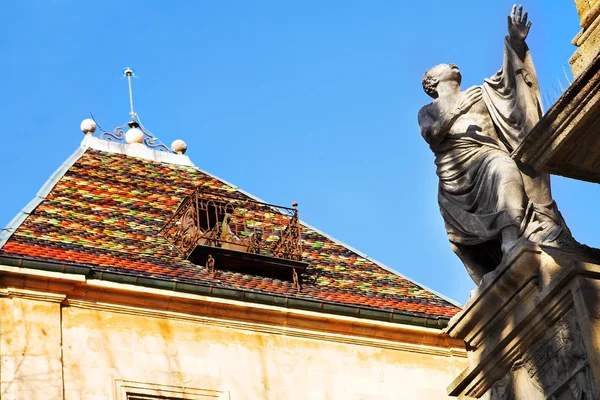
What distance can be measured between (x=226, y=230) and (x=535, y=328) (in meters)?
10.00

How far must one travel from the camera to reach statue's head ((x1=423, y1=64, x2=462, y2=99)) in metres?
11.4

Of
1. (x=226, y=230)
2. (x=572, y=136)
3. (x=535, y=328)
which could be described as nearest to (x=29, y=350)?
(x=226, y=230)

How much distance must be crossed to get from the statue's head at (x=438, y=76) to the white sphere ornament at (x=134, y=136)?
12.5 metres

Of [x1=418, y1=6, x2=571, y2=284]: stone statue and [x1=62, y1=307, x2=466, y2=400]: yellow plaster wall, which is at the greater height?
[x1=62, y1=307, x2=466, y2=400]: yellow plaster wall

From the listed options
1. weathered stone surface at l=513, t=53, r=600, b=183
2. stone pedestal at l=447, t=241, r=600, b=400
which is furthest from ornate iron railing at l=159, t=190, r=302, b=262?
weathered stone surface at l=513, t=53, r=600, b=183

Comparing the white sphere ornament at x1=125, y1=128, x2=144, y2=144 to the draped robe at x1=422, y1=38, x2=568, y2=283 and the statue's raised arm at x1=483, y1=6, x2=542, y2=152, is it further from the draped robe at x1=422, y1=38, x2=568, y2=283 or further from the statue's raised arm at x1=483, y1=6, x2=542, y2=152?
the statue's raised arm at x1=483, y1=6, x2=542, y2=152

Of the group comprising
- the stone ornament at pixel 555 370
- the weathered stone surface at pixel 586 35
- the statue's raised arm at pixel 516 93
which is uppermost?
the weathered stone surface at pixel 586 35

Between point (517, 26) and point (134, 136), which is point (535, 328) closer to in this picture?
point (517, 26)

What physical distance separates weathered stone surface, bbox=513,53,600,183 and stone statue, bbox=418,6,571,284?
30.2 inches

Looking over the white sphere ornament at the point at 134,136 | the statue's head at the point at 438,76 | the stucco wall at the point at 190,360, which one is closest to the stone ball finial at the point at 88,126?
the white sphere ornament at the point at 134,136

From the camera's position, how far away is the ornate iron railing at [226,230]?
63.1ft

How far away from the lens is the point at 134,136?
2366 cm

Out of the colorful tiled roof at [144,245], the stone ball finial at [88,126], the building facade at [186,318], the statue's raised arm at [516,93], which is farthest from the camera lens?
the stone ball finial at [88,126]

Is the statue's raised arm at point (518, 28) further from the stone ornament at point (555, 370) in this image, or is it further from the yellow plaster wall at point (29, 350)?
the yellow plaster wall at point (29, 350)
